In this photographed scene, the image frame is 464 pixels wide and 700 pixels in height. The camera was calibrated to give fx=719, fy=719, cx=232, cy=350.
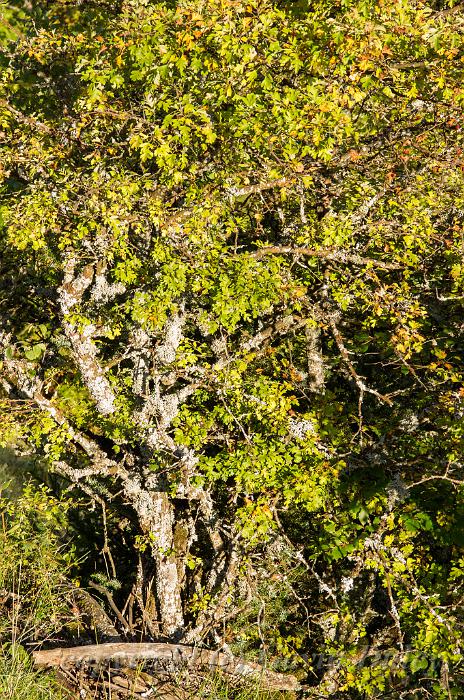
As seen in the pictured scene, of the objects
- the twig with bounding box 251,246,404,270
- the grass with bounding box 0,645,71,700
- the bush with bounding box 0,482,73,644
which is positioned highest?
the twig with bounding box 251,246,404,270

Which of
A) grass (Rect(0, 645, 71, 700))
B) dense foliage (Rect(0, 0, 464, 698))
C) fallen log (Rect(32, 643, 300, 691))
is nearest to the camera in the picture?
grass (Rect(0, 645, 71, 700))

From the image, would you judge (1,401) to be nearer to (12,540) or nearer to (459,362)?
(12,540)

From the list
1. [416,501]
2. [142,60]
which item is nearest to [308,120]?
[142,60]

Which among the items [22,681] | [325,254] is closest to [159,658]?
[22,681]

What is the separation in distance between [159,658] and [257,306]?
341 centimetres

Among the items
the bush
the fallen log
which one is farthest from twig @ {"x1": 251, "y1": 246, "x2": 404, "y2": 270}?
the fallen log

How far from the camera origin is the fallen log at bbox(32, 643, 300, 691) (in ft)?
21.2

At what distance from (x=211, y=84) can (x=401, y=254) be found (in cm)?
281

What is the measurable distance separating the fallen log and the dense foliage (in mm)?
370

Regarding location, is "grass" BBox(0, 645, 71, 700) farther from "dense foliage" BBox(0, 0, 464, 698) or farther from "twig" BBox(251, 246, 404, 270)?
"twig" BBox(251, 246, 404, 270)

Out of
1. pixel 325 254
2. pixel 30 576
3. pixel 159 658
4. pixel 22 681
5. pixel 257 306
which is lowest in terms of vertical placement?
pixel 30 576

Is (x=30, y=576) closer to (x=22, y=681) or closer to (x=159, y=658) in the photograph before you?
(x=159, y=658)

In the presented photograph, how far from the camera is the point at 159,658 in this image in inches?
264

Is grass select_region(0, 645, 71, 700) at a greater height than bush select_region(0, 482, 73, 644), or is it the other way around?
grass select_region(0, 645, 71, 700)
